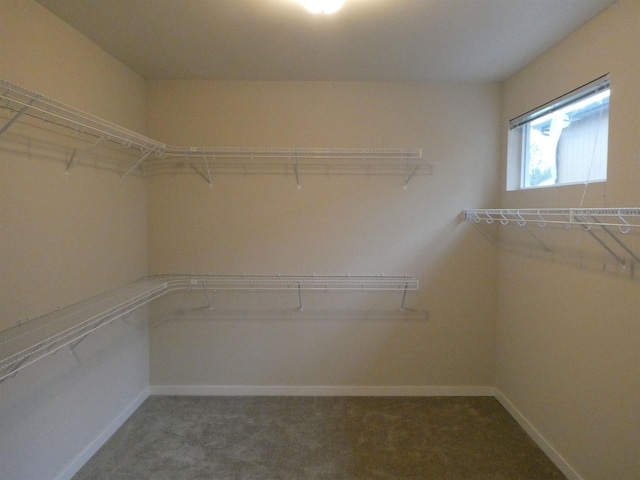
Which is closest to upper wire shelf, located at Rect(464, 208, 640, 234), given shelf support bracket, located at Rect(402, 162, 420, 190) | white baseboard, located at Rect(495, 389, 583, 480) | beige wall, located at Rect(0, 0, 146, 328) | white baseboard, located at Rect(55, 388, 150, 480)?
shelf support bracket, located at Rect(402, 162, 420, 190)

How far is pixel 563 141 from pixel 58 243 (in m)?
2.79

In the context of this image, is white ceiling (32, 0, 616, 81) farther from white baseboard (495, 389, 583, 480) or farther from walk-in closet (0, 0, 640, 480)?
white baseboard (495, 389, 583, 480)

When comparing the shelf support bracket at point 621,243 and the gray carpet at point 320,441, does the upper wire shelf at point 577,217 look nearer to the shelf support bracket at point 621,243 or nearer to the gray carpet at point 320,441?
the shelf support bracket at point 621,243

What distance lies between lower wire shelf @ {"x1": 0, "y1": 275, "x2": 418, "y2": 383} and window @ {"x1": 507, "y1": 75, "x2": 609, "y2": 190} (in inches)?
42.8

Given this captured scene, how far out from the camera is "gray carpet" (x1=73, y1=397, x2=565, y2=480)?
6.44 ft

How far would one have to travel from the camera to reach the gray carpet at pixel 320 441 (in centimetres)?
196

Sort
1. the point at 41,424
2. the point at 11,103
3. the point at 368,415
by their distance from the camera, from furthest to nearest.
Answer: the point at 368,415, the point at 41,424, the point at 11,103

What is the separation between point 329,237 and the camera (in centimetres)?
272

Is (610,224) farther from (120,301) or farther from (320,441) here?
(120,301)

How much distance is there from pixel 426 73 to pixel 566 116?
91 centimetres

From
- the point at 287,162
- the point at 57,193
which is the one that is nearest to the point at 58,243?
the point at 57,193

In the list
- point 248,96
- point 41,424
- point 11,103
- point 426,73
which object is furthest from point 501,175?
point 41,424

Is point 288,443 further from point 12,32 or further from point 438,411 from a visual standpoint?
point 12,32

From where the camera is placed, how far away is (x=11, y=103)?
152 cm
